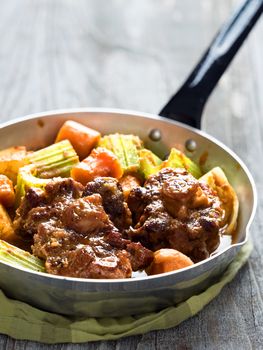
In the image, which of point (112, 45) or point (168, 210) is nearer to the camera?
point (168, 210)

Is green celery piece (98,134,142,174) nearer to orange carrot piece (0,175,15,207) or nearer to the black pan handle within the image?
the black pan handle

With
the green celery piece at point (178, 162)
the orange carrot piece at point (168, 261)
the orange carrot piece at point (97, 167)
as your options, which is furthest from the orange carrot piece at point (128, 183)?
the orange carrot piece at point (168, 261)

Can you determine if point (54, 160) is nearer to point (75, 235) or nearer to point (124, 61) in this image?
point (75, 235)

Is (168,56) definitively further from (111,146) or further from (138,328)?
(138,328)

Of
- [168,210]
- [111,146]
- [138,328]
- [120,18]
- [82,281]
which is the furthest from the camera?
[120,18]

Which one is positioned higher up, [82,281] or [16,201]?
[82,281]

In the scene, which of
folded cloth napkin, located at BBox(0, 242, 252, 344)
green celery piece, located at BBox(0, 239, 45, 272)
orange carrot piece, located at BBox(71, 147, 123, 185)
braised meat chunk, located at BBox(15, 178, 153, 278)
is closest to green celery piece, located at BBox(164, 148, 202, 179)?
orange carrot piece, located at BBox(71, 147, 123, 185)

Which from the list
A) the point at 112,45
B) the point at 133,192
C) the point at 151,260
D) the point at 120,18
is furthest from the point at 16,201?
the point at 120,18

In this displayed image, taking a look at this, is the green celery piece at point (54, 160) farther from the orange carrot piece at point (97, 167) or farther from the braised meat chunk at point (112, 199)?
the braised meat chunk at point (112, 199)
